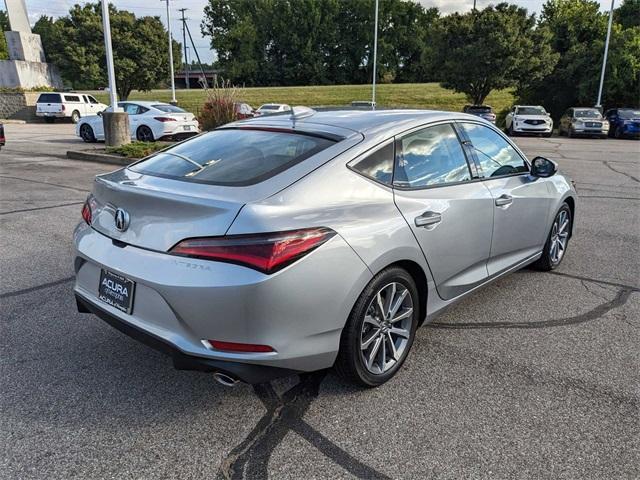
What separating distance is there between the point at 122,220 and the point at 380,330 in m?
1.54

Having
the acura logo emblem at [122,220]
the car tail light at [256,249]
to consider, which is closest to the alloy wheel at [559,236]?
the car tail light at [256,249]

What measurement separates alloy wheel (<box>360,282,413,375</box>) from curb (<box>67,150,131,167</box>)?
10.6m

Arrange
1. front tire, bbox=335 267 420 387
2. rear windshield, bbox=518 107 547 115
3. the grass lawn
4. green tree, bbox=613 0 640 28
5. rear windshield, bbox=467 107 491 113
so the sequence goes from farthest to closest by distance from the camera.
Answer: the grass lawn
green tree, bbox=613 0 640 28
rear windshield, bbox=467 107 491 113
rear windshield, bbox=518 107 547 115
front tire, bbox=335 267 420 387

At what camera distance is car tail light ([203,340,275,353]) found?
7.97ft

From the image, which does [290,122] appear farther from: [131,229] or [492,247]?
[492,247]

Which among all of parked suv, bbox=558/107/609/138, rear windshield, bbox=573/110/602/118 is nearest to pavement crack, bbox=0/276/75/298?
parked suv, bbox=558/107/609/138

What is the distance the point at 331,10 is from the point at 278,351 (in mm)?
88199

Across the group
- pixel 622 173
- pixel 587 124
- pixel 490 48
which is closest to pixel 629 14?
pixel 490 48

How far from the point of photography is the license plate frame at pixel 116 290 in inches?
104

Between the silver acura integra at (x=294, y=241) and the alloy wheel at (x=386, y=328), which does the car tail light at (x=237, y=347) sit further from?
the alloy wheel at (x=386, y=328)

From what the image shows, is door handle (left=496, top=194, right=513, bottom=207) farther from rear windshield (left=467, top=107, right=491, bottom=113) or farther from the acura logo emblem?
rear windshield (left=467, top=107, right=491, bottom=113)

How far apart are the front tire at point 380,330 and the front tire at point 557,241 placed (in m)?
2.30

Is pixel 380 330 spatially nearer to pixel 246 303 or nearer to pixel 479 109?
pixel 246 303

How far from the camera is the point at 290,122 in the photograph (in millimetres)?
3498
